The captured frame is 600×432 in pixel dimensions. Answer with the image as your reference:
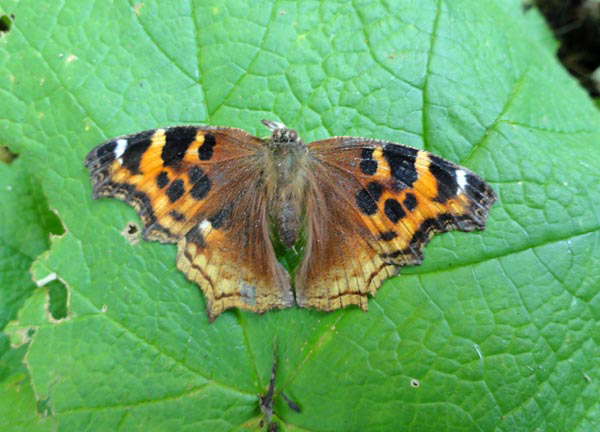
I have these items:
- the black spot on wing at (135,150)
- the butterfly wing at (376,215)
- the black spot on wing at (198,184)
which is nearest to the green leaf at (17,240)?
the black spot on wing at (135,150)

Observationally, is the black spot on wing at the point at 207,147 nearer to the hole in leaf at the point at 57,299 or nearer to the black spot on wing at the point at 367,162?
the black spot on wing at the point at 367,162

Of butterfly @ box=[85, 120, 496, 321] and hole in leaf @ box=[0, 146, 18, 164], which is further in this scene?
hole in leaf @ box=[0, 146, 18, 164]

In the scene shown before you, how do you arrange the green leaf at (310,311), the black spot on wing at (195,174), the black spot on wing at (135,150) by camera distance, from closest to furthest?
1. the green leaf at (310,311)
2. the black spot on wing at (135,150)
3. the black spot on wing at (195,174)

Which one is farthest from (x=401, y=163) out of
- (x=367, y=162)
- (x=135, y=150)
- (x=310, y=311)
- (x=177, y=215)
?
(x=135, y=150)

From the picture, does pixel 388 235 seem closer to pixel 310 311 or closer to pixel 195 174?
pixel 310 311

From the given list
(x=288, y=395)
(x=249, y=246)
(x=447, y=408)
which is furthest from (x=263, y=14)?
(x=447, y=408)

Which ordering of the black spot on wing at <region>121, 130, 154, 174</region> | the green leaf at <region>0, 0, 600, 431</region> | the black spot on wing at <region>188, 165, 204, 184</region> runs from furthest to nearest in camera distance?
the black spot on wing at <region>188, 165, 204, 184</region>
the black spot on wing at <region>121, 130, 154, 174</region>
the green leaf at <region>0, 0, 600, 431</region>

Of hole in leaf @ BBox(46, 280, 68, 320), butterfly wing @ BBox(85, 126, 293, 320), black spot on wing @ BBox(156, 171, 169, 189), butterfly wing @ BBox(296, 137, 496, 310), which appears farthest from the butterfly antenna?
hole in leaf @ BBox(46, 280, 68, 320)

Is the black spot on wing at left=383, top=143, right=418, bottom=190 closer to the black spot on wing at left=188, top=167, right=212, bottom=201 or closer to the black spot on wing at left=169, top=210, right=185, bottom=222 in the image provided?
the black spot on wing at left=188, top=167, right=212, bottom=201

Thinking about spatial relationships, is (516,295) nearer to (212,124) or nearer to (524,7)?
(212,124)
